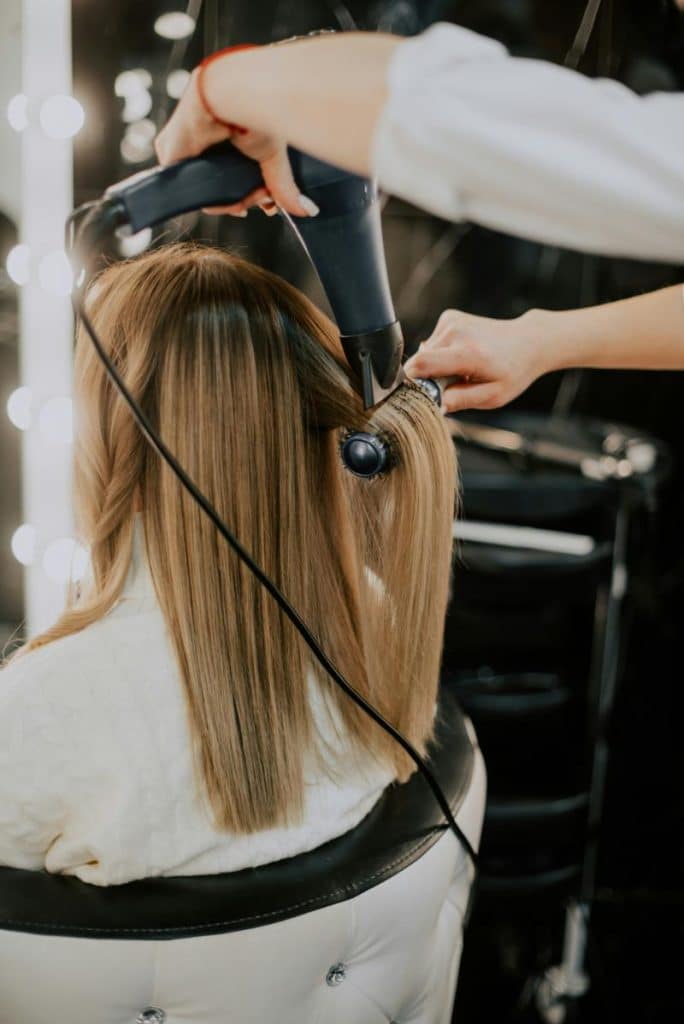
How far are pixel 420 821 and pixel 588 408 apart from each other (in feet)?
3.48

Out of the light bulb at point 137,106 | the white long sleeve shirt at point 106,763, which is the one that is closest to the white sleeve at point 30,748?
the white long sleeve shirt at point 106,763

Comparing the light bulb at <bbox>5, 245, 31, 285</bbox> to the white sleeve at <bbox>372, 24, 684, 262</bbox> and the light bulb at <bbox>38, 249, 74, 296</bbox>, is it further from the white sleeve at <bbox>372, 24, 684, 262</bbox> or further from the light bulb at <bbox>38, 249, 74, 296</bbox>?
the white sleeve at <bbox>372, 24, 684, 262</bbox>

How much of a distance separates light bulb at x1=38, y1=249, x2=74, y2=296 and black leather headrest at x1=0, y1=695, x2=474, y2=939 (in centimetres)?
A: 89

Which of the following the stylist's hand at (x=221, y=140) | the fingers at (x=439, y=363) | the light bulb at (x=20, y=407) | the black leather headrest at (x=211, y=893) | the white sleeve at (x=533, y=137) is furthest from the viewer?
the light bulb at (x=20, y=407)

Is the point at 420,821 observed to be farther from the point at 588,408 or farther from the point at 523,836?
the point at 588,408

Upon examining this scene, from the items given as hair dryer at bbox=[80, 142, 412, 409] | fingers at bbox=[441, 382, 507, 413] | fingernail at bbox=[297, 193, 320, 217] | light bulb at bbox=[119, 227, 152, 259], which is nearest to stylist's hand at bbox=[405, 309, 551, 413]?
fingers at bbox=[441, 382, 507, 413]

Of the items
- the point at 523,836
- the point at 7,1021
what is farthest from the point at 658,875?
the point at 7,1021

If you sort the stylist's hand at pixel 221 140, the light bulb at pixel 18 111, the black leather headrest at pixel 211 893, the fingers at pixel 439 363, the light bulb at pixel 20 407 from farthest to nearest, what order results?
the light bulb at pixel 20 407
the light bulb at pixel 18 111
the fingers at pixel 439 363
the black leather headrest at pixel 211 893
the stylist's hand at pixel 221 140

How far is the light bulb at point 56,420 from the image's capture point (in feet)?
4.81

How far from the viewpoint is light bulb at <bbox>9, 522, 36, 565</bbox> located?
4.98ft

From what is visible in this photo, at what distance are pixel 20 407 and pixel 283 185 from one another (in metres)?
0.90

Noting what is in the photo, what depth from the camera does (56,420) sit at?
1471 mm

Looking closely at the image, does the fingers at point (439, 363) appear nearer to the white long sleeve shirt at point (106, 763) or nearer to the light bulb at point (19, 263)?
the white long sleeve shirt at point (106, 763)

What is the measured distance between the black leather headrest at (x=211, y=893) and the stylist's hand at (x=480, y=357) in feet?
1.40
